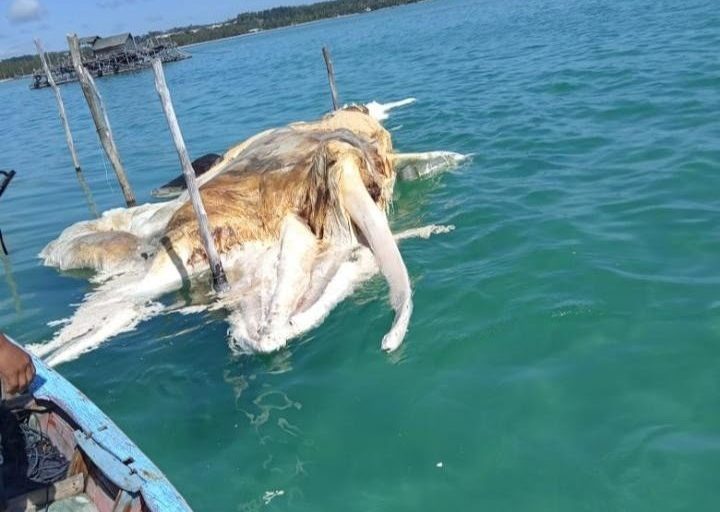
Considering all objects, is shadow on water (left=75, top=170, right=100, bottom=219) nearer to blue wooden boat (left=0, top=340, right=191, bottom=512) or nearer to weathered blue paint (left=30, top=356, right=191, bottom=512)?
weathered blue paint (left=30, top=356, right=191, bottom=512)

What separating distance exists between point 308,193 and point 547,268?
374 cm

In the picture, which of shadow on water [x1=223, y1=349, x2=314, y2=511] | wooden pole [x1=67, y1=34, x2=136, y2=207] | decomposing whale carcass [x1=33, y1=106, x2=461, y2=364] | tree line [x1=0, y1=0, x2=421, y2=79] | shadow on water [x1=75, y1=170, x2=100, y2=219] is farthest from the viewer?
tree line [x1=0, y1=0, x2=421, y2=79]

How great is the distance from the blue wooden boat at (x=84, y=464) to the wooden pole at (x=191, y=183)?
339 centimetres

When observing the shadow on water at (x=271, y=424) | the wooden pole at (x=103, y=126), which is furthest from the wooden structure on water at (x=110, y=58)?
the shadow on water at (x=271, y=424)

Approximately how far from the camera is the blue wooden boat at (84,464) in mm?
4746

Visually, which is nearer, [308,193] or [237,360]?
[237,360]

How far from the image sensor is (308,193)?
10.5 metres

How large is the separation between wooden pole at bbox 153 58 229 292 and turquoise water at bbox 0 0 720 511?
2.50 ft

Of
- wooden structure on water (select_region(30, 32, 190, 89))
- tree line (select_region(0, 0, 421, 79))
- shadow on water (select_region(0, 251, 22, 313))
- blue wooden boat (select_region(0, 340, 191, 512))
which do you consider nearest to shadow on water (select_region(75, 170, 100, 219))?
shadow on water (select_region(0, 251, 22, 313))

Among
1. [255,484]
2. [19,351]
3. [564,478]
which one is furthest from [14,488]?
[564,478]

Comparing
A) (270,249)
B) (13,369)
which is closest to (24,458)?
(13,369)

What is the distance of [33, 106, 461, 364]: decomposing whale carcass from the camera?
8.74 metres

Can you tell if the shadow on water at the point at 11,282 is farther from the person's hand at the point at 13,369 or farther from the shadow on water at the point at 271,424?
the person's hand at the point at 13,369

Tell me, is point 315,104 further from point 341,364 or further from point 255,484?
point 255,484
